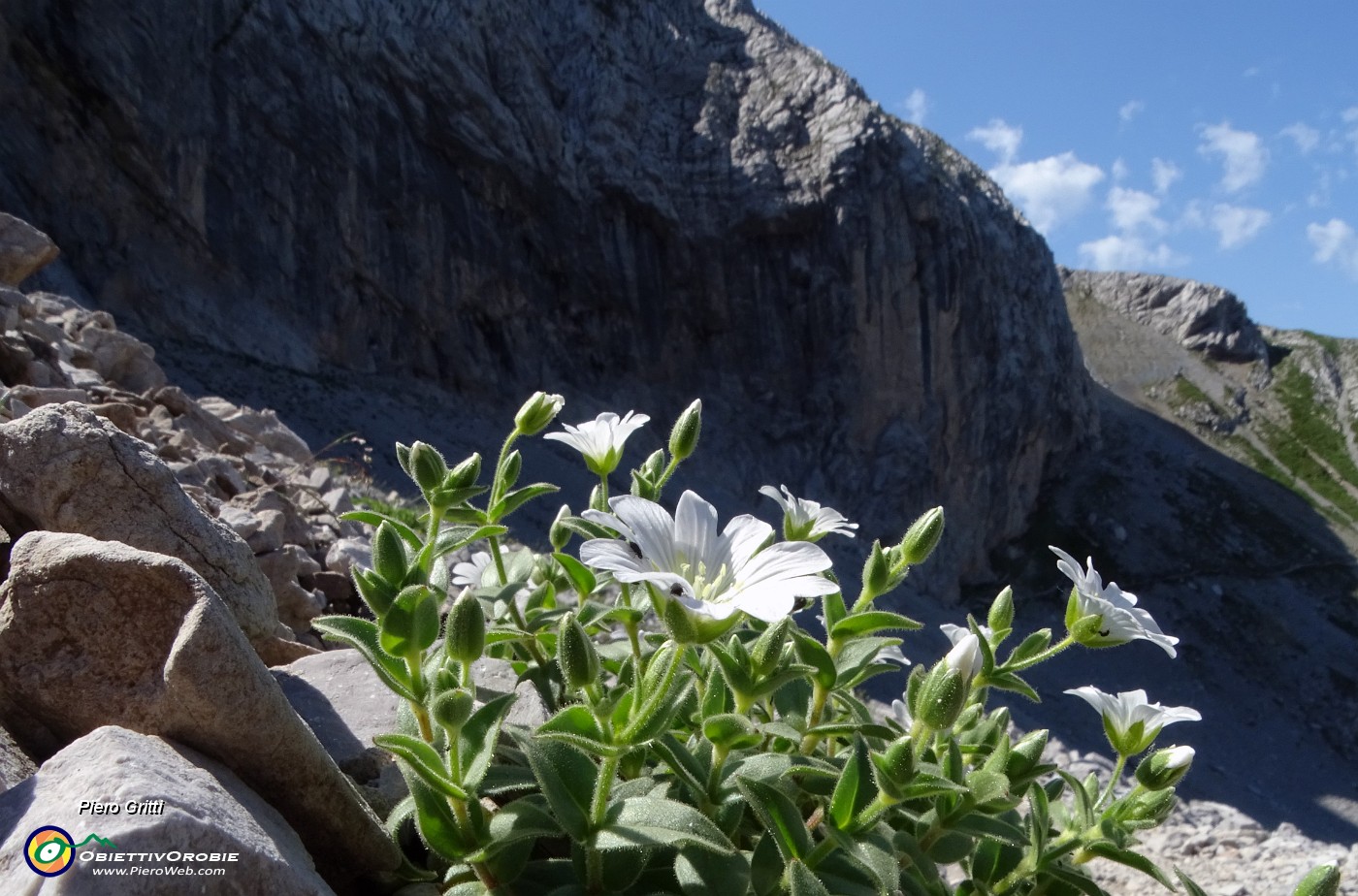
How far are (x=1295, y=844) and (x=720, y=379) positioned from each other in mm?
22409

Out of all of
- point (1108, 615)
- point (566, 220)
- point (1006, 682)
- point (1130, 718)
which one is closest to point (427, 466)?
point (1006, 682)

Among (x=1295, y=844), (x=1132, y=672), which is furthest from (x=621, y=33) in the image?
(x=1295, y=844)

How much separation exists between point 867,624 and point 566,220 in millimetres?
25040

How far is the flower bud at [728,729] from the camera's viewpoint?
5.11 ft

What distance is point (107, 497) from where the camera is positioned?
2.42m

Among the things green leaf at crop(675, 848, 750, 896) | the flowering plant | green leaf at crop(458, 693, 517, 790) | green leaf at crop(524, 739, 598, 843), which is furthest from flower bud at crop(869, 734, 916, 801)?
green leaf at crop(458, 693, 517, 790)

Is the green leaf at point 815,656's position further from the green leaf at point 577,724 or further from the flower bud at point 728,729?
the green leaf at point 577,724

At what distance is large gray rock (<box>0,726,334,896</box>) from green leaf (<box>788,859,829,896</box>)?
683 mm

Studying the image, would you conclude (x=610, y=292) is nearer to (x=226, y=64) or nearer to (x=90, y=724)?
(x=226, y=64)

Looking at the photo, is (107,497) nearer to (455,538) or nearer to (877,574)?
(455,538)

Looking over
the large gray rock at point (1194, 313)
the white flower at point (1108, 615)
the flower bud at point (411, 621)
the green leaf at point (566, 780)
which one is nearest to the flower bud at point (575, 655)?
the green leaf at point (566, 780)

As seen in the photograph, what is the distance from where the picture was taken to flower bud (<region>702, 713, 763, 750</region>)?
1.56m

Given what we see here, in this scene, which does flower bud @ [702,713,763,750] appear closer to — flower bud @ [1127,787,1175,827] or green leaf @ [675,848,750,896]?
green leaf @ [675,848,750,896]

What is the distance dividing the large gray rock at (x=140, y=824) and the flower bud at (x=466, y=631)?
38cm
